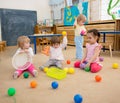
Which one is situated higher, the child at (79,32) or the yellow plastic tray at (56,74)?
the child at (79,32)

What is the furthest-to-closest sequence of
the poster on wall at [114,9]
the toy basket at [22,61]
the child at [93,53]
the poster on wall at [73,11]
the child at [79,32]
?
the poster on wall at [73,11], the poster on wall at [114,9], the child at [79,32], the child at [93,53], the toy basket at [22,61]

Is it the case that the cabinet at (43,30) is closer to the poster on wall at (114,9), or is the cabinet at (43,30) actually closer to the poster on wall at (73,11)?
the poster on wall at (73,11)

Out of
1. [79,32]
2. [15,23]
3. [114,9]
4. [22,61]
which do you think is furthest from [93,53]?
[15,23]

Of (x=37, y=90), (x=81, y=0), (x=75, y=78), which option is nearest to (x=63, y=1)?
(x=81, y=0)

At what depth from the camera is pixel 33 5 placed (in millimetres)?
5934

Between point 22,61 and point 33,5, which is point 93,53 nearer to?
point 22,61

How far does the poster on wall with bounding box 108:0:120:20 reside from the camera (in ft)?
13.4

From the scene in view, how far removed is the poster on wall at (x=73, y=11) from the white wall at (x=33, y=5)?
36.2 inches

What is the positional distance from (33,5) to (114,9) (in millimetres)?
2870

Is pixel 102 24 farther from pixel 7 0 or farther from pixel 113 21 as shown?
pixel 7 0

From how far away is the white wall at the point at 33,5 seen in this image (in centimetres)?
546

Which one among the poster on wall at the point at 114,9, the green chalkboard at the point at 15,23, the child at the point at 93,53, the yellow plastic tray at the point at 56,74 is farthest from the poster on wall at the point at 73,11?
the yellow plastic tray at the point at 56,74

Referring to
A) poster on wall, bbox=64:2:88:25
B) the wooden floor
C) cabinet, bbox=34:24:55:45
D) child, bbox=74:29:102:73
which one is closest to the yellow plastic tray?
the wooden floor

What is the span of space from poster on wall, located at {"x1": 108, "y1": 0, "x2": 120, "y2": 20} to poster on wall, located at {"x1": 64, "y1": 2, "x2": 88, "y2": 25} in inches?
31.8
